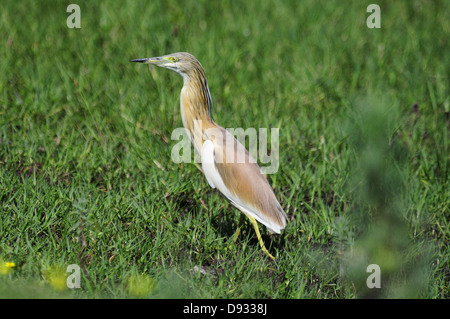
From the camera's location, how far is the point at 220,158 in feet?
11.9

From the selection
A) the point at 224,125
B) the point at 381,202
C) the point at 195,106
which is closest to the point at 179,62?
the point at 195,106

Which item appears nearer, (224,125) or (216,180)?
(216,180)

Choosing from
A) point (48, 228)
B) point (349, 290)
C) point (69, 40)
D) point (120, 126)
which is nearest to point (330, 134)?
point (120, 126)

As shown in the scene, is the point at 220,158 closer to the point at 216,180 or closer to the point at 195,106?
the point at 216,180

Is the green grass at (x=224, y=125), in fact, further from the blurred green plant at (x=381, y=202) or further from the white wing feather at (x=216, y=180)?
the white wing feather at (x=216, y=180)

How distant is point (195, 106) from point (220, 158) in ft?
1.10

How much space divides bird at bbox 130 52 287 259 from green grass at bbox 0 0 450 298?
22 cm

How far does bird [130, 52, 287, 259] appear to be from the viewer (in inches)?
142

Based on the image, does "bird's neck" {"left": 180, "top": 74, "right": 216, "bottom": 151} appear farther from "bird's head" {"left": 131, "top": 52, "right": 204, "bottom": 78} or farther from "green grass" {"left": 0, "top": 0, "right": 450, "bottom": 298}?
"green grass" {"left": 0, "top": 0, "right": 450, "bottom": 298}

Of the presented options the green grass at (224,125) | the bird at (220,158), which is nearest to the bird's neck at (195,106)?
the bird at (220,158)

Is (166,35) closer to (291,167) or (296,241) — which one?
(291,167)

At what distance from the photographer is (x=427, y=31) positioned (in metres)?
6.37

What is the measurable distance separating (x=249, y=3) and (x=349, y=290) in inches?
171

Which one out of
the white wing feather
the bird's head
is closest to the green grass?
the white wing feather
